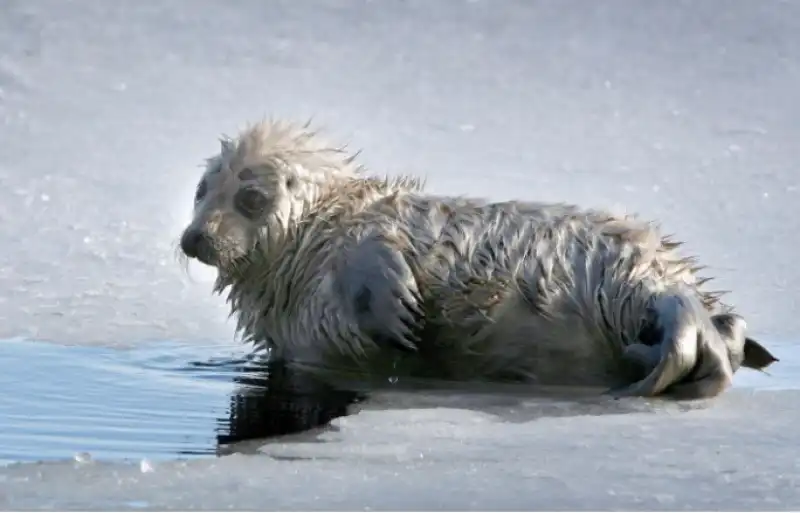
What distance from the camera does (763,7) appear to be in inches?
364

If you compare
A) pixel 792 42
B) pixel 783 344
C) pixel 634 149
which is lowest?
pixel 783 344

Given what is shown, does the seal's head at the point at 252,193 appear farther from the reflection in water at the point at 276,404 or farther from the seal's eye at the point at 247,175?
the reflection in water at the point at 276,404

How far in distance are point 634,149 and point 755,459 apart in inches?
160

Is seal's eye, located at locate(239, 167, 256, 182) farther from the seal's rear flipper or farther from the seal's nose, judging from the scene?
the seal's rear flipper

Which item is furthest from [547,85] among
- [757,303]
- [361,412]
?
[361,412]

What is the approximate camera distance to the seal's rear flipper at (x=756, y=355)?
15.2 ft

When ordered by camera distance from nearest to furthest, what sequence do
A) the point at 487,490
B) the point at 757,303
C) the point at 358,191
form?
the point at 487,490 < the point at 358,191 < the point at 757,303

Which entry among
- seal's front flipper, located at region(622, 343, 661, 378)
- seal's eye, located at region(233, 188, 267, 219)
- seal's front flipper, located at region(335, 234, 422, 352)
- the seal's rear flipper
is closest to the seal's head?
seal's eye, located at region(233, 188, 267, 219)

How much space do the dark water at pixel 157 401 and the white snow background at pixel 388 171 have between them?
2cm

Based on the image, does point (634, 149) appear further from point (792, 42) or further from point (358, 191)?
point (358, 191)

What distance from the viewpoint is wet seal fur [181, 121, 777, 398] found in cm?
441

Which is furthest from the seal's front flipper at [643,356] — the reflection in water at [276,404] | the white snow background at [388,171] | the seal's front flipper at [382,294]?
the reflection in water at [276,404]

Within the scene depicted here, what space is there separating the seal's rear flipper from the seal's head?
4.32 ft

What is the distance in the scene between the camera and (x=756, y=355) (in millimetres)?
4637
